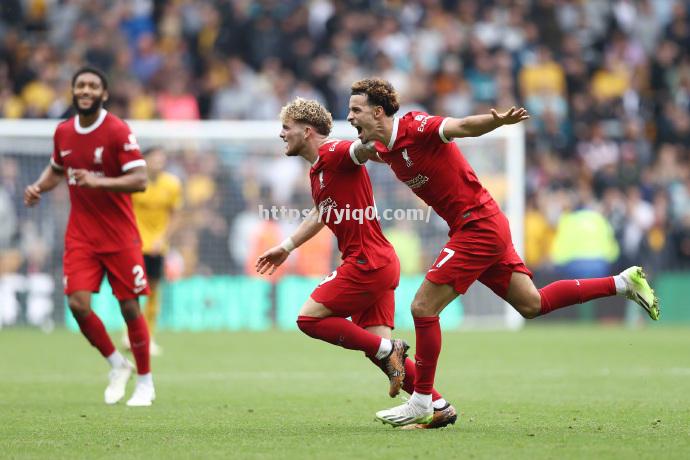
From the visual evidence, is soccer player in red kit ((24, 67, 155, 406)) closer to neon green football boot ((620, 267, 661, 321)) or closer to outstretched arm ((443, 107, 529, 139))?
outstretched arm ((443, 107, 529, 139))

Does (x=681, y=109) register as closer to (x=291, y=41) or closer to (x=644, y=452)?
(x=291, y=41)

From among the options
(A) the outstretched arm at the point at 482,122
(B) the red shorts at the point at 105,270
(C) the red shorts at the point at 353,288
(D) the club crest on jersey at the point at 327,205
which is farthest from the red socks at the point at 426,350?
(B) the red shorts at the point at 105,270

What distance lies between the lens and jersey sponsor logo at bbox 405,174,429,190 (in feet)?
27.6

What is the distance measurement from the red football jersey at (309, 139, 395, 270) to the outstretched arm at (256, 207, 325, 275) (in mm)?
248

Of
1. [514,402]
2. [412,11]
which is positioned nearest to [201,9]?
[412,11]

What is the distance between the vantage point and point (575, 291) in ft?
29.0

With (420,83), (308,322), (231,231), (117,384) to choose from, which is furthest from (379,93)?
(420,83)

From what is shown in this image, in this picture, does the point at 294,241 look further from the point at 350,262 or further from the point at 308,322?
the point at 308,322

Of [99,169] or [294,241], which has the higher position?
[99,169]

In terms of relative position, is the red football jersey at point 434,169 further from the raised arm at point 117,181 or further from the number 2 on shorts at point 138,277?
the number 2 on shorts at point 138,277

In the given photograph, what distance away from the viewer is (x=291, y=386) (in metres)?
11.7

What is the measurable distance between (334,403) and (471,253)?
93.7 inches

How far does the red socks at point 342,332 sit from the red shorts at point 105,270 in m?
2.12

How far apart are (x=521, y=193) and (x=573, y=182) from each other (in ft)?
9.76
